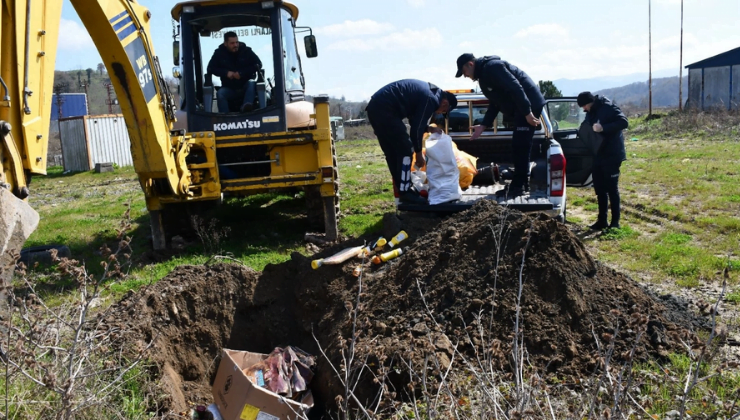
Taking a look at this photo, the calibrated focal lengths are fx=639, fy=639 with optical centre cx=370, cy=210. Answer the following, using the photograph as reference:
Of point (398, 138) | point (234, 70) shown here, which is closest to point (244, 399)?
point (398, 138)

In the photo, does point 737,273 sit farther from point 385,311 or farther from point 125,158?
point 125,158

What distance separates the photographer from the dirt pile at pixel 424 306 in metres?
4.08

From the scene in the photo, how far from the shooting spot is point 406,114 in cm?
743

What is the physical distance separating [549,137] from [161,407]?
19.3 feet

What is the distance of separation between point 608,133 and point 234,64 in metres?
4.80

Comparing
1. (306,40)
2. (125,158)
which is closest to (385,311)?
(306,40)

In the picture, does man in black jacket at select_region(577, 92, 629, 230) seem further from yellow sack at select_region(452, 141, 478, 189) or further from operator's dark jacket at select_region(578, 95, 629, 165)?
yellow sack at select_region(452, 141, 478, 189)

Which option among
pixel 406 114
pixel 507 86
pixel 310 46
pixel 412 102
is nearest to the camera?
pixel 507 86

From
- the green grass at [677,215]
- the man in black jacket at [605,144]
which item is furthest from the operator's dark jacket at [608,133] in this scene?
the green grass at [677,215]

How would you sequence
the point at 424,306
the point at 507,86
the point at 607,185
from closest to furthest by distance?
the point at 424,306, the point at 507,86, the point at 607,185

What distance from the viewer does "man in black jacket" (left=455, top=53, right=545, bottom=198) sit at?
6.98 metres

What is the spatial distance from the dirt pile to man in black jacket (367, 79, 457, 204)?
1462 millimetres

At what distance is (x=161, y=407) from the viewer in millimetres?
4055

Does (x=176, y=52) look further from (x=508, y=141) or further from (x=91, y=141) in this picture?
(x=91, y=141)
